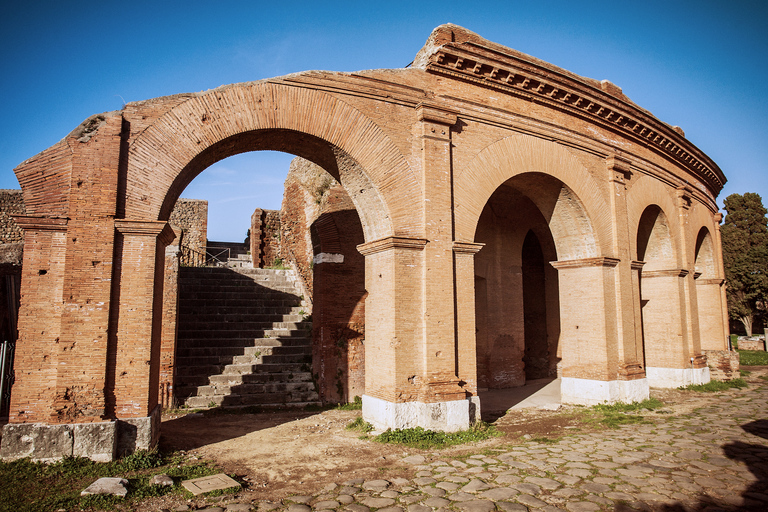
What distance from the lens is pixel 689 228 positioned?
47.1ft

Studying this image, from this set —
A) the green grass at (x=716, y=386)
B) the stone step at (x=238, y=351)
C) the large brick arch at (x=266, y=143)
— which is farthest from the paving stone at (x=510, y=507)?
the green grass at (x=716, y=386)

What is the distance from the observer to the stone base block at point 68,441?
18.3 ft

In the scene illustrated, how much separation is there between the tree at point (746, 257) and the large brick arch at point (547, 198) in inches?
928

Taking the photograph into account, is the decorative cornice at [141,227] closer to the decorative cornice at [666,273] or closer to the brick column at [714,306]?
the decorative cornice at [666,273]

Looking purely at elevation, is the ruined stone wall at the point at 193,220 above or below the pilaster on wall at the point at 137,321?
above

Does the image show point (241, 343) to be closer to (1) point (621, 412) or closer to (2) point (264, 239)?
(2) point (264, 239)

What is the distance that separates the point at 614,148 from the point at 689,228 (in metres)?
4.89

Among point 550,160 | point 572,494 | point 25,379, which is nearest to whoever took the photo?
point 572,494

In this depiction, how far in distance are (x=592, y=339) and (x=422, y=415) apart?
16.0 ft

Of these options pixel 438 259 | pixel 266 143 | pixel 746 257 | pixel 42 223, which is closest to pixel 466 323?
pixel 438 259

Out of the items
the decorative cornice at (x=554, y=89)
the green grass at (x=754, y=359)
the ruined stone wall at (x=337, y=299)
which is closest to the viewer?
the decorative cornice at (x=554, y=89)

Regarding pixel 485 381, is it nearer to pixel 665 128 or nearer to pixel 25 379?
pixel 665 128

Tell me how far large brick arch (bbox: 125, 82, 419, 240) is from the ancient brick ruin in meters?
0.03

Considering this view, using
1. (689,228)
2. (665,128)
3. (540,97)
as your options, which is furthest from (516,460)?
(689,228)
